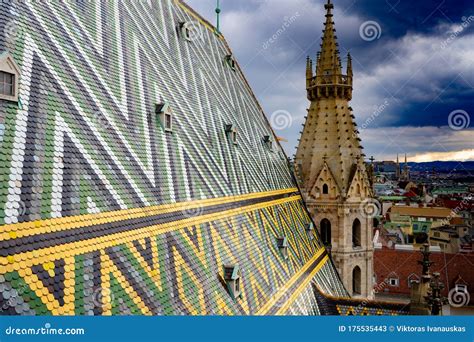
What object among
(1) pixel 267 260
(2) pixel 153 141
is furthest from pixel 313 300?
(2) pixel 153 141

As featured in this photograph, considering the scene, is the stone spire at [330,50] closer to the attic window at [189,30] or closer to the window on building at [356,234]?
the window on building at [356,234]

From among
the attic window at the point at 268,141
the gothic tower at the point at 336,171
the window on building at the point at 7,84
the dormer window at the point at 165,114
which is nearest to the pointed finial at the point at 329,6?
the gothic tower at the point at 336,171

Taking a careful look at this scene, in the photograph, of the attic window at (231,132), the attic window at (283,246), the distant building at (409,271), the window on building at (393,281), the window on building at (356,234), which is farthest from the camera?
the window on building at (393,281)

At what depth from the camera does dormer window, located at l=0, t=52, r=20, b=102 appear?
6.72 meters

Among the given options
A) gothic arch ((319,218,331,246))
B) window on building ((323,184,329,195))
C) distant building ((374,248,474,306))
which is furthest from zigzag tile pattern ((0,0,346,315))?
distant building ((374,248,474,306))

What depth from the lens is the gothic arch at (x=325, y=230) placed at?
24.6m

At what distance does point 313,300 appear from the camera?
1542 centimetres

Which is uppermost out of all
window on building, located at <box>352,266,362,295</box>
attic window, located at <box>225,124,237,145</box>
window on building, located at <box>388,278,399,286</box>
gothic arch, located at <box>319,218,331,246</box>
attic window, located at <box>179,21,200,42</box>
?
attic window, located at <box>179,21,200,42</box>

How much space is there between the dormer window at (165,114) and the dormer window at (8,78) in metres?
4.32

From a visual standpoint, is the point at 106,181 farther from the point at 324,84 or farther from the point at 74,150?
the point at 324,84

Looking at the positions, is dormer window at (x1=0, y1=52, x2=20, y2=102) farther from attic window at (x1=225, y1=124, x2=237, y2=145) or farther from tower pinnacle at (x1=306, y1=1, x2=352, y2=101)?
tower pinnacle at (x1=306, y1=1, x2=352, y2=101)

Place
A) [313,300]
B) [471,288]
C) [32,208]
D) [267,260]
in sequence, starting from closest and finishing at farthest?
[32,208] < [267,260] < [313,300] < [471,288]

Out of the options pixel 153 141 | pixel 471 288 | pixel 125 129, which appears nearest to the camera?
pixel 125 129

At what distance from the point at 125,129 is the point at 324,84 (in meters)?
17.3
